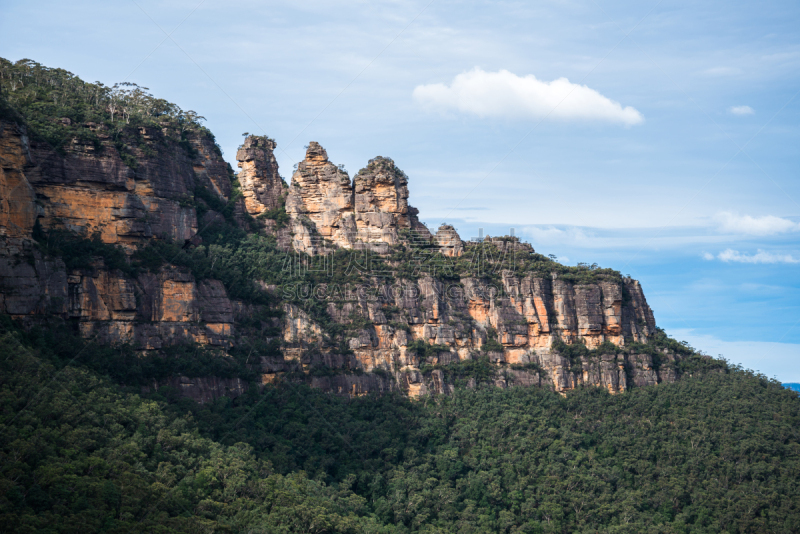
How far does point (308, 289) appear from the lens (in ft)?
259

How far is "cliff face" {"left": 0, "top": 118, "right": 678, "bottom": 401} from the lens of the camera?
200 feet

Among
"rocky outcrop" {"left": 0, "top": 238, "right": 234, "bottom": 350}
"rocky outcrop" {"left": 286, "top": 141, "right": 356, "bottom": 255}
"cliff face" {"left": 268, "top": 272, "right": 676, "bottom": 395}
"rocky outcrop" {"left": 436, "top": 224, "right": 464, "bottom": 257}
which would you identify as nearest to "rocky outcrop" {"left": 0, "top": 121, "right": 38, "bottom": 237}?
"rocky outcrop" {"left": 0, "top": 238, "right": 234, "bottom": 350}

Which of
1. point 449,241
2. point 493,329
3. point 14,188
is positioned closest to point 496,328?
point 493,329

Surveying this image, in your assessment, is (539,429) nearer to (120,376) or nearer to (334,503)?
(334,503)

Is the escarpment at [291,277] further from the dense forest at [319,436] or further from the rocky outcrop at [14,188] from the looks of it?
the dense forest at [319,436]

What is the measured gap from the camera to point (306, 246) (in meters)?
82.8

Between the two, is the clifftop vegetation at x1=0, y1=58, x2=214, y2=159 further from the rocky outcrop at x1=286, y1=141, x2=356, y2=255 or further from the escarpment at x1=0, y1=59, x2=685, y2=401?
the rocky outcrop at x1=286, y1=141, x2=356, y2=255

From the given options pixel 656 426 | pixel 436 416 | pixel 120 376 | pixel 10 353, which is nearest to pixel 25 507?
pixel 10 353

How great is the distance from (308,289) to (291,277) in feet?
6.59

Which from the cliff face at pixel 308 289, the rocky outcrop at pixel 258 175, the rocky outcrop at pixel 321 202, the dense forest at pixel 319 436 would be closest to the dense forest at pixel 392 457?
the dense forest at pixel 319 436

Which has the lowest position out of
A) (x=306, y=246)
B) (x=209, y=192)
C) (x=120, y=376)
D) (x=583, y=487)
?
(x=583, y=487)

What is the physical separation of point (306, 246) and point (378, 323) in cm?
1150

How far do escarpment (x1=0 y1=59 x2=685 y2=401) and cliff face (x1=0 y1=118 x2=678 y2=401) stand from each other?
0.15m

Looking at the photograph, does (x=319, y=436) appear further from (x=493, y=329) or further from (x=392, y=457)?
(x=493, y=329)
